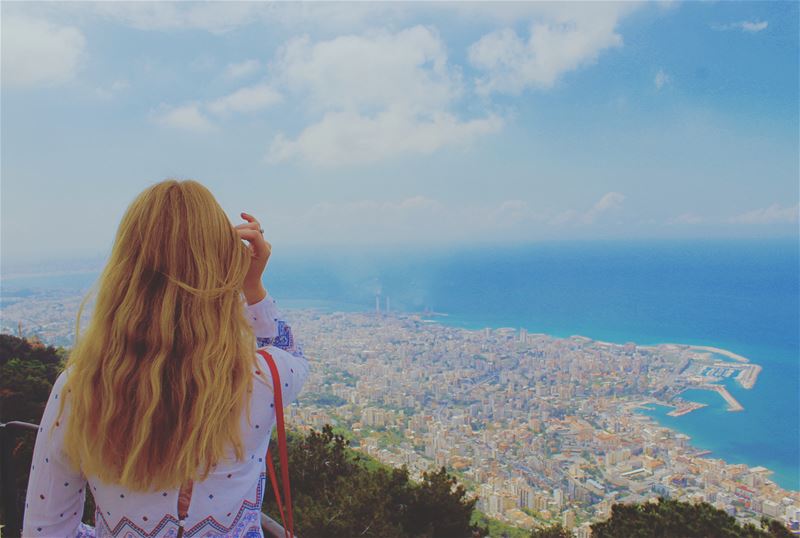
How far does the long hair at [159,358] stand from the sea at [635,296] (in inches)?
372

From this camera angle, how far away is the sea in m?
9.72

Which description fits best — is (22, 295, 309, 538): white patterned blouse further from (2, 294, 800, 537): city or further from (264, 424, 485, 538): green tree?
(2, 294, 800, 537): city

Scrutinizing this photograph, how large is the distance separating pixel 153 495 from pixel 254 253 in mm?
357

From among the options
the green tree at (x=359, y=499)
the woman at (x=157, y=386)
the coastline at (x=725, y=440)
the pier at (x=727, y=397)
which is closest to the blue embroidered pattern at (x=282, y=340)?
the woman at (x=157, y=386)

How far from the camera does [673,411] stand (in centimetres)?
999

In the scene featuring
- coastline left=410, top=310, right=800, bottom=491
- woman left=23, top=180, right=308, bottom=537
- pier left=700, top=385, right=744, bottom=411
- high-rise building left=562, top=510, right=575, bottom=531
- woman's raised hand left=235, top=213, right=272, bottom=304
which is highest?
pier left=700, top=385, right=744, bottom=411

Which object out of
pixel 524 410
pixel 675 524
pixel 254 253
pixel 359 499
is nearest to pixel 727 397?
pixel 524 410

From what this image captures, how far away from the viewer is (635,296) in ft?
65.3

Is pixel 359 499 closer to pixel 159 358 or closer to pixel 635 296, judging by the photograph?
pixel 159 358

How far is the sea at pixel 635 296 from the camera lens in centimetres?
972

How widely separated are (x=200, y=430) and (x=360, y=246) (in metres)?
22.1

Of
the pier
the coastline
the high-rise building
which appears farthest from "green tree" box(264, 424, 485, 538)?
the pier

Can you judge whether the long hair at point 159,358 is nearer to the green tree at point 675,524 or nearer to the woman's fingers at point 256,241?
the woman's fingers at point 256,241

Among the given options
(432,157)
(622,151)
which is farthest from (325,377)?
(622,151)
